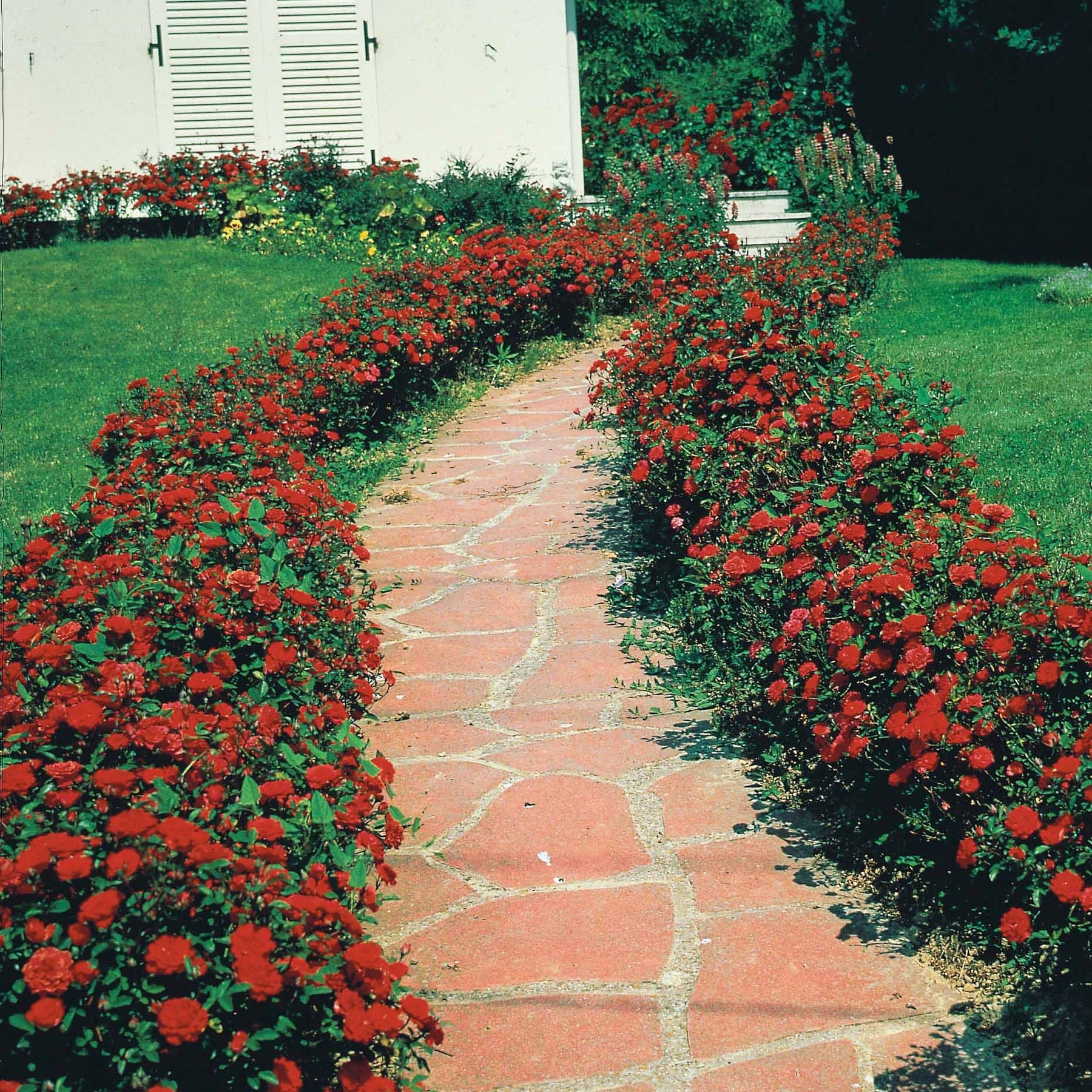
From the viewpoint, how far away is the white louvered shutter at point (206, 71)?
1354cm

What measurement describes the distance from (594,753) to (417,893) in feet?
2.78

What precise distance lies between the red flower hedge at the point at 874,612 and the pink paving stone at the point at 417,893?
37.1 inches

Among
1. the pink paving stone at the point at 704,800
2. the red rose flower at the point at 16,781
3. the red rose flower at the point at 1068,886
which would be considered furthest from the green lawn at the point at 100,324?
the red rose flower at the point at 1068,886

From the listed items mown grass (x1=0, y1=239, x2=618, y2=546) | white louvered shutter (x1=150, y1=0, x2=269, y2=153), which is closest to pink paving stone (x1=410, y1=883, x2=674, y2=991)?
mown grass (x1=0, y1=239, x2=618, y2=546)

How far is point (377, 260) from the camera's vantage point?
11258mm

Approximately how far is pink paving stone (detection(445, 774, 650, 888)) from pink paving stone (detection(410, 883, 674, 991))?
0.35 feet

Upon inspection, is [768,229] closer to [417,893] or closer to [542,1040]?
[417,893]

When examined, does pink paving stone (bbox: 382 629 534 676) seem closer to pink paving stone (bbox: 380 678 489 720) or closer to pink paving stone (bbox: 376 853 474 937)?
pink paving stone (bbox: 380 678 489 720)

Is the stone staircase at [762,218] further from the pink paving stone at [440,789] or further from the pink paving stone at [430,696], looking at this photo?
the pink paving stone at [440,789]

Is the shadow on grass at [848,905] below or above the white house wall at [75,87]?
below

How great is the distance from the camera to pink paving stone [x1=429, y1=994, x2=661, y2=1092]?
2480 millimetres

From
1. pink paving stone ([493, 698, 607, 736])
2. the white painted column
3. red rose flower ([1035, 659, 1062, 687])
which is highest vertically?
the white painted column

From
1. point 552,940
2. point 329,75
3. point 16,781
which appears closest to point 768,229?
point 329,75

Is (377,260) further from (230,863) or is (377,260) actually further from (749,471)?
(230,863)
